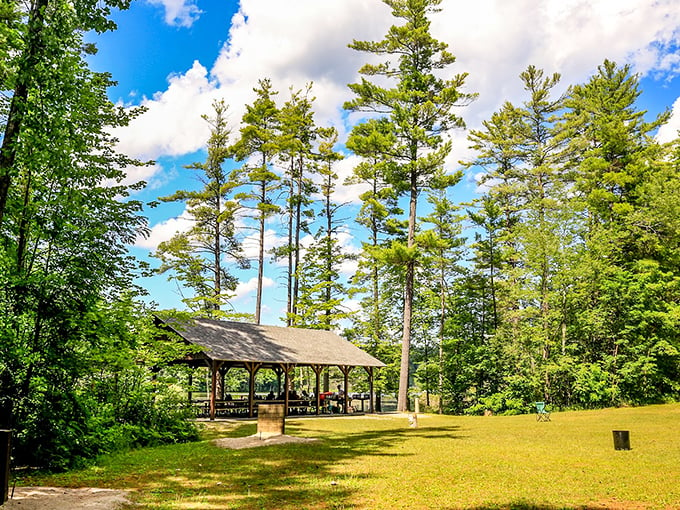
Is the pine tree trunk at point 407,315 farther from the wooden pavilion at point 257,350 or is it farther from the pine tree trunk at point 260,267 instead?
the pine tree trunk at point 260,267

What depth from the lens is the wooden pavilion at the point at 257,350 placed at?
63.3 ft

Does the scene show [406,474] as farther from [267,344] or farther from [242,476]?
[267,344]

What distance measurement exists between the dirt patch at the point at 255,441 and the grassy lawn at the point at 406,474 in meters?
0.49

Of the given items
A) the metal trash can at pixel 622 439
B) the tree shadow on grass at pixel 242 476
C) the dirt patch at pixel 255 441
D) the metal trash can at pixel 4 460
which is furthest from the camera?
the dirt patch at pixel 255 441

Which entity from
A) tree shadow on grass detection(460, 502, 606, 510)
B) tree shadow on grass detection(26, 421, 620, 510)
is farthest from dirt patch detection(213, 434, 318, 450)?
tree shadow on grass detection(460, 502, 606, 510)

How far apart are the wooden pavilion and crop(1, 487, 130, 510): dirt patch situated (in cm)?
989

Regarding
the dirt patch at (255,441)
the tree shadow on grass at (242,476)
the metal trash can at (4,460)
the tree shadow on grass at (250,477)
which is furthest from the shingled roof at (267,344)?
the metal trash can at (4,460)

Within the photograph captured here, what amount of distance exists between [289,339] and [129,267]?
15.1m

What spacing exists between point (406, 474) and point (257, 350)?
547 inches

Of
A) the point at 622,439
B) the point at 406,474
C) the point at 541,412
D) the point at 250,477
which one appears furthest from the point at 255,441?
the point at 541,412

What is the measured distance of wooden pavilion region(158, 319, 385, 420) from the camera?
1930 centimetres

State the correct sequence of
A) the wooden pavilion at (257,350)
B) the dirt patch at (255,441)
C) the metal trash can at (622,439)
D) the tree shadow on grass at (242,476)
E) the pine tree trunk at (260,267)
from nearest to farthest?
the tree shadow on grass at (242,476)
the metal trash can at (622,439)
the dirt patch at (255,441)
the wooden pavilion at (257,350)
the pine tree trunk at (260,267)

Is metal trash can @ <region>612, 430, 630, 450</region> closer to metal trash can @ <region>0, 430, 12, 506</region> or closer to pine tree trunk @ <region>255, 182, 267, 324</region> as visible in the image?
metal trash can @ <region>0, 430, 12, 506</region>

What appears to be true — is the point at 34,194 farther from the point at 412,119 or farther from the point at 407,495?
the point at 412,119
